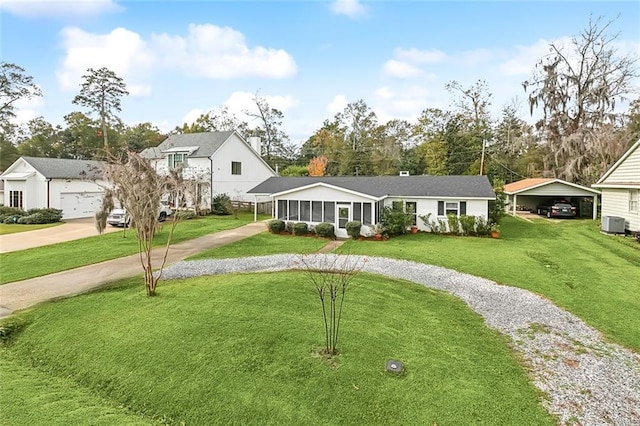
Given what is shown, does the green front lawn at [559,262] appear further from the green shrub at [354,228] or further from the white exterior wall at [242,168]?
the white exterior wall at [242,168]

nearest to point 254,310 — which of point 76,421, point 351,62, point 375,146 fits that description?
point 76,421

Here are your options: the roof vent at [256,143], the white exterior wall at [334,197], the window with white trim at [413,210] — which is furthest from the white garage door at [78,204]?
the window with white trim at [413,210]

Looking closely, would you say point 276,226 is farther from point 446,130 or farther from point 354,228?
point 446,130

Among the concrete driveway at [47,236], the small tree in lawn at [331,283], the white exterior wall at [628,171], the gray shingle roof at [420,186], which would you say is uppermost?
A: the white exterior wall at [628,171]

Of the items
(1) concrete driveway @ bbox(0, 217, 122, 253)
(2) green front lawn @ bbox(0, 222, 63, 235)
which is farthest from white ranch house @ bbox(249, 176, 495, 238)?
(2) green front lawn @ bbox(0, 222, 63, 235)

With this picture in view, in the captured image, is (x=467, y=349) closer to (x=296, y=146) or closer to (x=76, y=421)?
(x=76, y=421)

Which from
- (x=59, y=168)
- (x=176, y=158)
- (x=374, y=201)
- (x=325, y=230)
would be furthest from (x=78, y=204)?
(x=374, y=201)

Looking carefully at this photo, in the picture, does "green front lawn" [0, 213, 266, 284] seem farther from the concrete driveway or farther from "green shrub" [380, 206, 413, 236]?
"green shrub" [380, 206, 413, 236]
